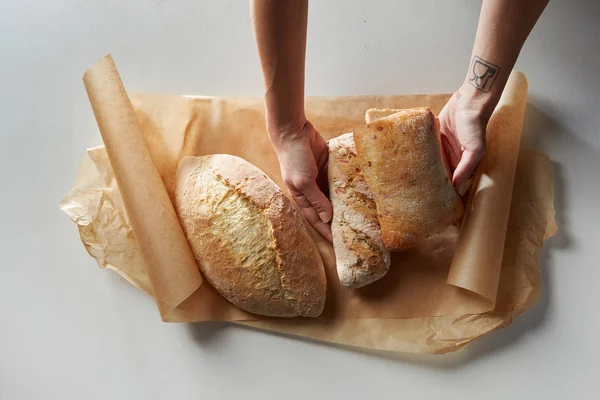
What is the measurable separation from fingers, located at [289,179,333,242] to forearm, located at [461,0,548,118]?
39 cm

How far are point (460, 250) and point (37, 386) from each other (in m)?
1.03

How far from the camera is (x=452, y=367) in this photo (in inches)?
45.0

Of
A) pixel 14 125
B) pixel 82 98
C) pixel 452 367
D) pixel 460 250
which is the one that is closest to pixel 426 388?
pixel 452 367

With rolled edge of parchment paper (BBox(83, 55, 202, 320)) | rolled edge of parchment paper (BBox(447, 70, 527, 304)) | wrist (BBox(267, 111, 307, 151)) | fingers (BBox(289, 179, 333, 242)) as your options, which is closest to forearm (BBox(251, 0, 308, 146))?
wrist (BBox(267, 111, 307, 151))

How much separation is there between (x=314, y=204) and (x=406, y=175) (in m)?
0.23

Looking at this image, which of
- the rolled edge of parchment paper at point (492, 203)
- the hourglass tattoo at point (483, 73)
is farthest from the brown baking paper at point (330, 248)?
the hourglass tattoo at point (483, 73)

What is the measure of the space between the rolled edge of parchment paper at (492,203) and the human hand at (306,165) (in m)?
0.31

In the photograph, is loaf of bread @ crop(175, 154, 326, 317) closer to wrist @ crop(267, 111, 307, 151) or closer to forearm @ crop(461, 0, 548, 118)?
wrist @ crop(267, 111, 307, 151)

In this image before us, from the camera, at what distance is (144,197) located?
3.71 feet

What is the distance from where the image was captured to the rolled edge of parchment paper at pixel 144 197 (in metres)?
1.12

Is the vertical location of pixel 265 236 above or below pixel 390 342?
above

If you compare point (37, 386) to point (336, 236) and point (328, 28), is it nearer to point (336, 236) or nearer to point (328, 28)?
point (336, 236)

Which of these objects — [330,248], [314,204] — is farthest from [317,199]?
[330,248]

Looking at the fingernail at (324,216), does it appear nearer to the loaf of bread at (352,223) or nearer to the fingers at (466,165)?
the loaf of bread at (352,223)
